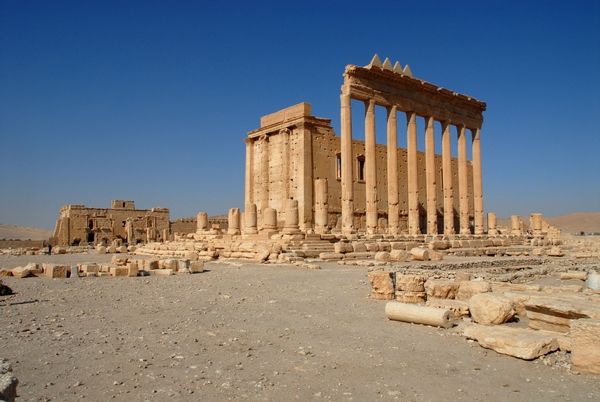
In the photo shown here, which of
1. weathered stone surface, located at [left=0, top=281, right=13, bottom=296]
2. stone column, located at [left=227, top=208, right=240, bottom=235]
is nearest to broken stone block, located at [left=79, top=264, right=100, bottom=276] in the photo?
weathered stone surface, located at [left=0, top=281, right=13, bottom=296]

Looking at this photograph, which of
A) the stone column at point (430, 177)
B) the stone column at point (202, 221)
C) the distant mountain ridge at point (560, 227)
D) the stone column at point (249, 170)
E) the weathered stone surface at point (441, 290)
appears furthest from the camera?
the distant mountain ridge at point (560, 227)

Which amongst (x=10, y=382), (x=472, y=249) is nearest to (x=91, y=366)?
(x=10, y=382)

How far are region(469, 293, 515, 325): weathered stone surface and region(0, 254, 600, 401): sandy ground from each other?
786mm

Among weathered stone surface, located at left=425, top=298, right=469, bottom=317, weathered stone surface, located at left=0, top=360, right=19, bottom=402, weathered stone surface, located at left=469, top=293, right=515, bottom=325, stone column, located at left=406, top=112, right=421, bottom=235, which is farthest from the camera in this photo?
stone column, located at left=406, top=112, right=421, bottom=235

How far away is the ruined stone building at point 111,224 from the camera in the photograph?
45.0 metres

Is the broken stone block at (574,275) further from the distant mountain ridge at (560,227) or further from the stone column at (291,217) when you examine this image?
the distant mountain ridge at (560,227)

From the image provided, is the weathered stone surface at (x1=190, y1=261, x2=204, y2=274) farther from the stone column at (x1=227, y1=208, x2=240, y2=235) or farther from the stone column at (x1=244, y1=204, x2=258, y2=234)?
the stone column at (x1=227, y1=208, x2=240, y2=235)

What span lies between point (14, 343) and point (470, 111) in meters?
30.6

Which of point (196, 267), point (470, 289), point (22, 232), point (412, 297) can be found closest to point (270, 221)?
point (196, 267)

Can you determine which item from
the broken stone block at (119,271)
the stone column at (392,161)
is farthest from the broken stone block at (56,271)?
the stone column at (392,161)

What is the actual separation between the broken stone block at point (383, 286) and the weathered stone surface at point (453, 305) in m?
0.89

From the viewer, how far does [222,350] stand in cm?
566

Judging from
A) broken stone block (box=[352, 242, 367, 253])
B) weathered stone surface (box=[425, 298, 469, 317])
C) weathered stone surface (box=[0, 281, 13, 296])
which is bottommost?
weathered stone surface (box=[425, 298, 469, 317])

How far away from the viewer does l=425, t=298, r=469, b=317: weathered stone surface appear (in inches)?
295
